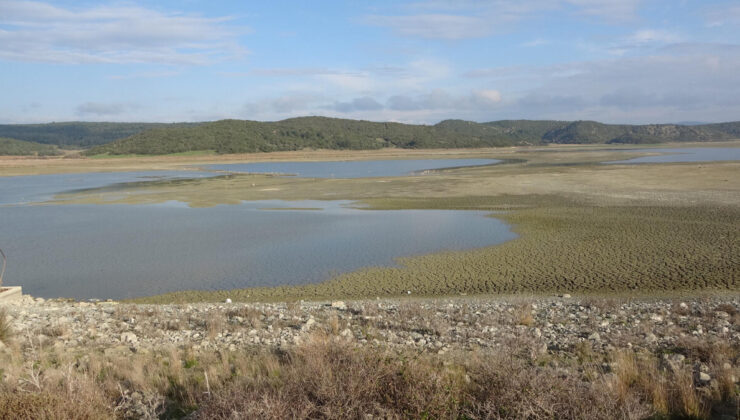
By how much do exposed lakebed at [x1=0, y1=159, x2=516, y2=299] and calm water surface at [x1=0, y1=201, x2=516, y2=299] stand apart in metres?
0.04

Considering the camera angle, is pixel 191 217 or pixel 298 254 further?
pixel 191 217

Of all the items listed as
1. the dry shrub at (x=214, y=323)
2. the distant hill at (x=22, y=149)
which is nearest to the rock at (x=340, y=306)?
the dry shrub at (x=214, y=323)

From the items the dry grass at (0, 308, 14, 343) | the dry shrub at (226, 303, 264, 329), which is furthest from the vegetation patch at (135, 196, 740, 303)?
the dry grass at (0, 308, 14, 343)

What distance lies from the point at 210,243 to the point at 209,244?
21 cm

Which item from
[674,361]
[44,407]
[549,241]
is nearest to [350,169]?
[549,241]

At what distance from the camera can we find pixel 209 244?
21406mm

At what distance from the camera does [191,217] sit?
29.1m

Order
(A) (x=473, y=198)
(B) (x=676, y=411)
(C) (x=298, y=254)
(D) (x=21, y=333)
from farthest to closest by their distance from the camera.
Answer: (A) (x=473, y=198), (C) (x=298, y=254), (D) (x=21, y=333), (B) (x=676, y=411)

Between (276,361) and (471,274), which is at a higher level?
(276,361)

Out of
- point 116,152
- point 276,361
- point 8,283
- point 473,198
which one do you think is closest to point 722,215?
point 473,198

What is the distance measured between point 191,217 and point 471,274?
19420mm

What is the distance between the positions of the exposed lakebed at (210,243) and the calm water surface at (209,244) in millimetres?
42

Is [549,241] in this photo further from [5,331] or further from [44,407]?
[44,407]

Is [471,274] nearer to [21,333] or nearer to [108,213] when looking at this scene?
[21,333]
